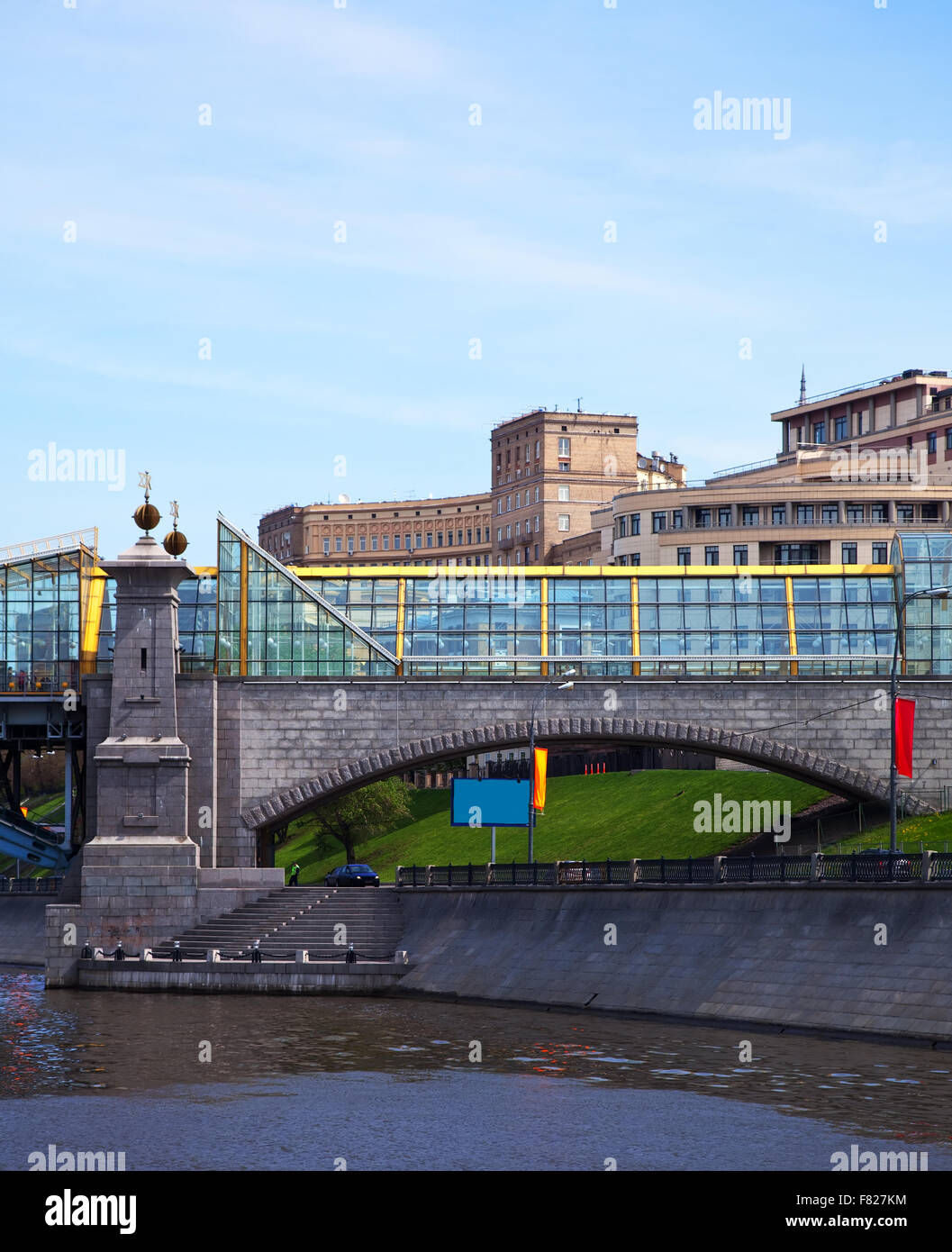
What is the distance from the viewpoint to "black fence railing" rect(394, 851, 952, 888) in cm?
4234

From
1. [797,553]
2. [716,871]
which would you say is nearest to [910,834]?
[716,871]

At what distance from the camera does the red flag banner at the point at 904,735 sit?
55812 mm

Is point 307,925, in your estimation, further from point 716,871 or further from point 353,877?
point 353,877

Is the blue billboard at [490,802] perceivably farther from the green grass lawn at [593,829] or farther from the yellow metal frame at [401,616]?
the green grass lawn at [593,829]

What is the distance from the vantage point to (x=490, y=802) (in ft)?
222

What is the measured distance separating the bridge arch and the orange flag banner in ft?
8.88

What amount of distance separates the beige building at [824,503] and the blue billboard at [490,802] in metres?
57.6

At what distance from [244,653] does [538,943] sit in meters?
20.5

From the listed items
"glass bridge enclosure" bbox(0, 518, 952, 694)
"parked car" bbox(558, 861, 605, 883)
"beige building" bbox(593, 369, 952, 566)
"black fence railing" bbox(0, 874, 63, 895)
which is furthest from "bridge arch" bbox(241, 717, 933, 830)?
"beige building" bbox(593, 369, 952, 566)

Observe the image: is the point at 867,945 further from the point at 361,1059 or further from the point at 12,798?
the point at 12,798

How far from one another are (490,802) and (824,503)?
66.1m

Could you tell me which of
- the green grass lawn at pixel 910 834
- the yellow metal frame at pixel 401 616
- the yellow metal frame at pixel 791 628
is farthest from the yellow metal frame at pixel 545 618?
the green grass lawn at pixel 910 834

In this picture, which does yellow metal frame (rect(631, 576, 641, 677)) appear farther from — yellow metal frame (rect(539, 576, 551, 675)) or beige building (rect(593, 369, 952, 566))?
beige building (rect(593, 369, 952, 566))

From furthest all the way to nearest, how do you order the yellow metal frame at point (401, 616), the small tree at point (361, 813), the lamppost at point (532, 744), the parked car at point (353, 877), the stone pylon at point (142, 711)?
the small tree at point (361, 813)
the parked car at point (353, 877)
the yellow metal frame at point (401, 616)
the stone pylon at point (142, 711)
the lamppost at point (532, 744)
